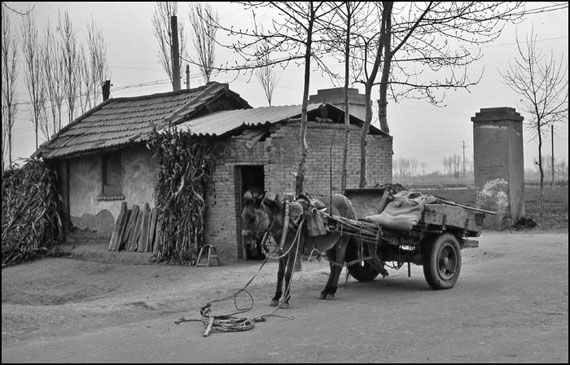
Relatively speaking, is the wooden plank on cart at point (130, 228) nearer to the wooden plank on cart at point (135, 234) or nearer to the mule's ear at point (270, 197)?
the wooden plank on cart at point (135, 234)

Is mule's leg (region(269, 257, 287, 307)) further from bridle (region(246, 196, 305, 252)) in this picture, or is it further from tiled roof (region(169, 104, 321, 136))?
tiled roof (region(169, 104, 321, 136))

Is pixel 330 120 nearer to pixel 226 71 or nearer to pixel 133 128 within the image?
pixel 226 71

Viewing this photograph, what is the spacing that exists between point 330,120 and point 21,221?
9636 mm

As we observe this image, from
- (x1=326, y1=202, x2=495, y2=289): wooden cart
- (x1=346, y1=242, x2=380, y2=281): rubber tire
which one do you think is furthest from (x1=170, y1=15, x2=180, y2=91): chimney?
(x1=326, y1=202, x2=495, y2=289): wooden cart

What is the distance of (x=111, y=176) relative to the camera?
1878 centimetres

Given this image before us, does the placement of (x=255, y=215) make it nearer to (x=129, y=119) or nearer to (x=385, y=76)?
(x=385, y=76)

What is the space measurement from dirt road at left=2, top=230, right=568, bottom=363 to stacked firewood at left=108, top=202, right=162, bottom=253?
214 cm

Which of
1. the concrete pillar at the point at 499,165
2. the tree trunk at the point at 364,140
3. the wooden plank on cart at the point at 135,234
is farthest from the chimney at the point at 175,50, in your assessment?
the tree trunk at the point at 364,140

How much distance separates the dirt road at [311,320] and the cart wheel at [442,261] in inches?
11.4

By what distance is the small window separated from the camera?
18.4 metres

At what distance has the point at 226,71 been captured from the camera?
1490 cm

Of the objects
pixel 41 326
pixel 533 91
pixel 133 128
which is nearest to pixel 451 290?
pixel 41 326

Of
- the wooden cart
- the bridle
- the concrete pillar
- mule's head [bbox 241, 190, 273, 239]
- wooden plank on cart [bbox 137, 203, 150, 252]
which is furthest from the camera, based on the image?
the concrete pillar

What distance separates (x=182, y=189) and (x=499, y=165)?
40.0 feet
